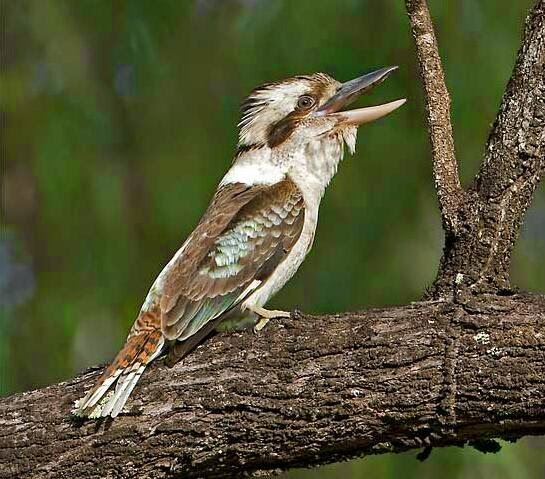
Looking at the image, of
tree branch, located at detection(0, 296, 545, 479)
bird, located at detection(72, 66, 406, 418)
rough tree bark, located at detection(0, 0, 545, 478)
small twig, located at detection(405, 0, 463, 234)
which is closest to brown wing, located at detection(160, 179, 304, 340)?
bird, located at detection(72, 66, 406, 418)

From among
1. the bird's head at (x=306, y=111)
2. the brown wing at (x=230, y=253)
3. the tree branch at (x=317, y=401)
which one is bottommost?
the tree branch at (x=317, y=401)

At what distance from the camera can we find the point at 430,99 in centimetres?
363

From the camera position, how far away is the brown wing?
152 inches

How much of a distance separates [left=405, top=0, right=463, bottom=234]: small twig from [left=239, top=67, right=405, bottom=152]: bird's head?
792 millimetres

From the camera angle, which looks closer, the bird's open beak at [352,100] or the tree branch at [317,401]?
the tree branch at [317,401]

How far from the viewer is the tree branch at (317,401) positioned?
10.4 feet

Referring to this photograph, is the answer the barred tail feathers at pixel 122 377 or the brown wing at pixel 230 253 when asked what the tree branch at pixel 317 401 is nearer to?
the barred tail feathers at pixel 122 377

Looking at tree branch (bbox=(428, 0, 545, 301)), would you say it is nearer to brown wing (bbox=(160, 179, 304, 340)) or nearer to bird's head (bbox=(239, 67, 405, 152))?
brown wing (bbox=(160, 179, 304, 340))

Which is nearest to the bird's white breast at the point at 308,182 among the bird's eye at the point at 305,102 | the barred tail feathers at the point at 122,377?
the bird's eye at the point at 305,102

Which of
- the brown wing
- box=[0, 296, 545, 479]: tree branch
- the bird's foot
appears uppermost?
the brown wing

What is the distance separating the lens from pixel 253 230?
13.4ft

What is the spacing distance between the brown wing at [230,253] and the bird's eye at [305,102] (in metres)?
0.36

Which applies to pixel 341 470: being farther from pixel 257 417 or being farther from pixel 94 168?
pixel 257 417

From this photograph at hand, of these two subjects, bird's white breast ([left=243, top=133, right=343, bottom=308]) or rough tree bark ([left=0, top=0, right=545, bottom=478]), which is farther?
bird's white breast ([left=243, top=133, right=343, bottom=308])
